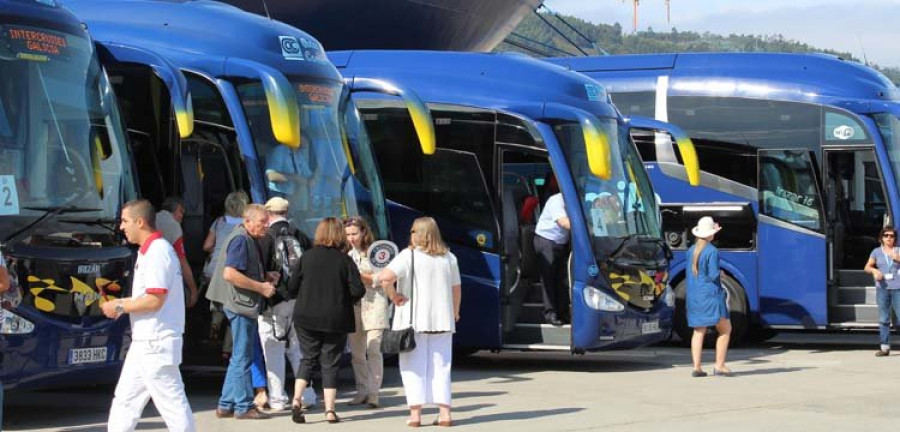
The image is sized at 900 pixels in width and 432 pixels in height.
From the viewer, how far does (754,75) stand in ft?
64.1

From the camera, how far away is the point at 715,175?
19.3 metres

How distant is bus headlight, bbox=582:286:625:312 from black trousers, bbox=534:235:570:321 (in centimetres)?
50

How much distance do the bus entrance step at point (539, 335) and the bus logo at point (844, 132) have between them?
5.00m

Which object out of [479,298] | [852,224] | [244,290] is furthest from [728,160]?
[244,290]

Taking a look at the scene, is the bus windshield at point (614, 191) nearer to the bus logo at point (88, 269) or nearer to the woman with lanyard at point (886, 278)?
the woman with lanyard at point (886, 278)

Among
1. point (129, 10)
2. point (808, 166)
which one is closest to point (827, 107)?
point (808, 166)

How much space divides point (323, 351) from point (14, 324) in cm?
212

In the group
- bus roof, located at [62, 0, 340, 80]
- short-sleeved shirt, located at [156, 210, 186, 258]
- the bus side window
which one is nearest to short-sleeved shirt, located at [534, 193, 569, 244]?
bus roof, located at [62, 0, 340, 80]

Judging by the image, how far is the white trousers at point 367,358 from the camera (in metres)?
12.7

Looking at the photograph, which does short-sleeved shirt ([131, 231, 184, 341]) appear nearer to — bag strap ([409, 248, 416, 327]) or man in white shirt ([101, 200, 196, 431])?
man in white shirt ([101, 200, 196, 431])

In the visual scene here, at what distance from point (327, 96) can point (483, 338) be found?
308cm

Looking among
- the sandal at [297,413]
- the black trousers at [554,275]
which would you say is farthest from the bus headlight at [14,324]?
the black trousers at [554,275]

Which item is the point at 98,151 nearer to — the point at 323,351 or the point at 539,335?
the point at 323,351

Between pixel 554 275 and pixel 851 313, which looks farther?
pixel 851 313
